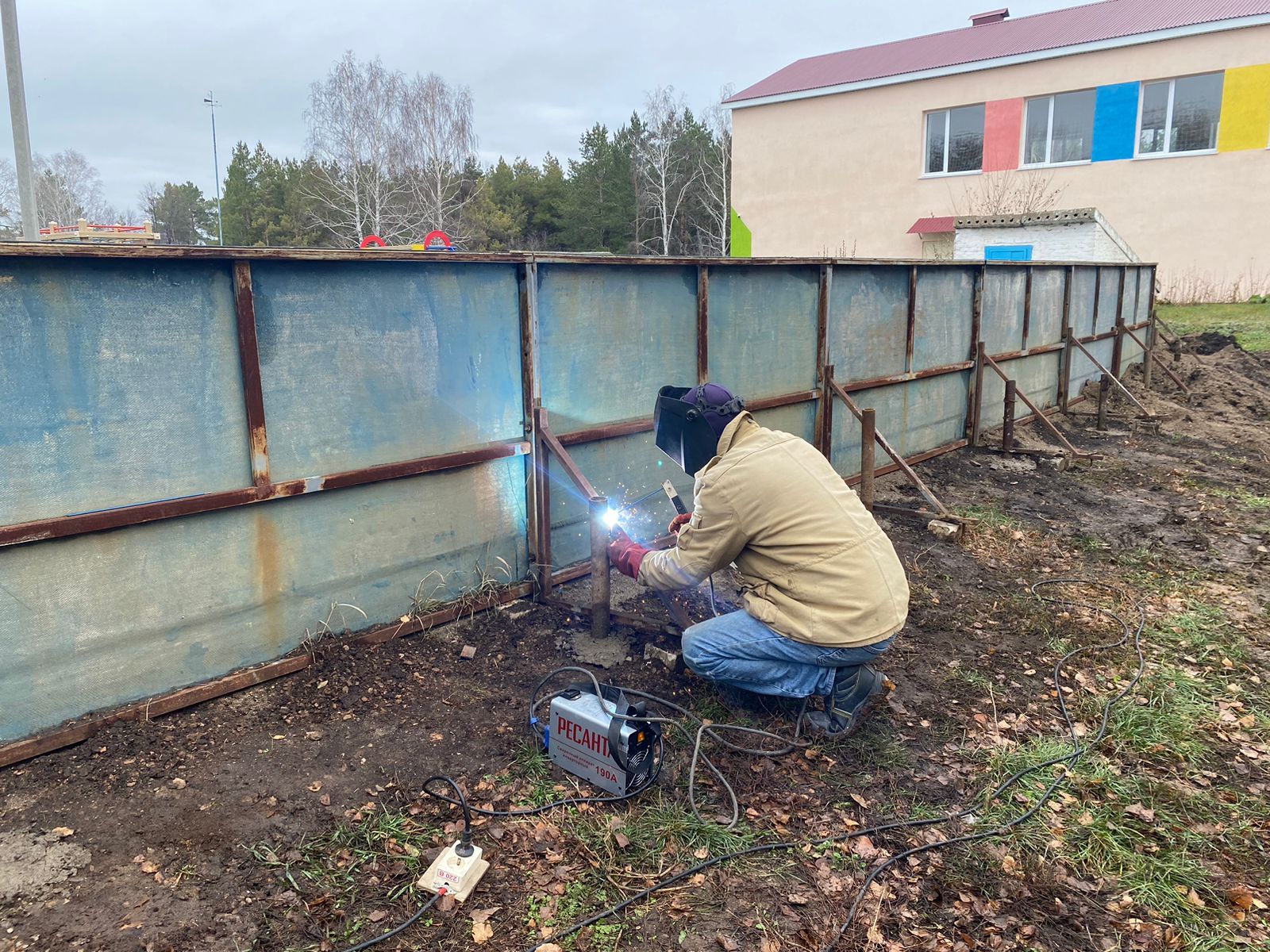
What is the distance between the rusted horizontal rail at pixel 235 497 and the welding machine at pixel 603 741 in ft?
5.14

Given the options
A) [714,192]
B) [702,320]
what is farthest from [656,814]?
[714,192]

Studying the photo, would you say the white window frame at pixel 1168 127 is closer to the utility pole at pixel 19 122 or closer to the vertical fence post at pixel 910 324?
the vertical fence post at pixel 910 324

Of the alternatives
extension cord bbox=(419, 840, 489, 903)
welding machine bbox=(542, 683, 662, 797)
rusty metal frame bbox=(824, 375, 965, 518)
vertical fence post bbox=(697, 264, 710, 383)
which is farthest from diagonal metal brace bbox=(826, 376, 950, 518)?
extension cord bbox=(419, 840, 489, 903)

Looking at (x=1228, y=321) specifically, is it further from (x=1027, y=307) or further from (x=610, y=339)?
(x=610, y=339)

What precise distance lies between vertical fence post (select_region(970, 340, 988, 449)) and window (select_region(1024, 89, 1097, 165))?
65.1 ft

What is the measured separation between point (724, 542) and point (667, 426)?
69 centimetres

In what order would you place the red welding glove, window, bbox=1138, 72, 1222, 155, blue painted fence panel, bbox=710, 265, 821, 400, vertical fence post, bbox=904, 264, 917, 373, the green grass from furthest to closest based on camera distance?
window, bbox=1138, 72, 1222, 155, the green grass, vertical fence post, bbox=904, 264, 917, 373, blue painted fence panel, bbox=710, 265, 821, 400, the red welding glove

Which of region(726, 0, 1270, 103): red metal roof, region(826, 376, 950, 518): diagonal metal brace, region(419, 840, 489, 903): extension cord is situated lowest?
region(419, 840, 489, 903): extension cord

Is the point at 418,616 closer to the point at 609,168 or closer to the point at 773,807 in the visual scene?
the point at 773,807

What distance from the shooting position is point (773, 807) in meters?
3.44

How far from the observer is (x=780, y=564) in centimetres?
375

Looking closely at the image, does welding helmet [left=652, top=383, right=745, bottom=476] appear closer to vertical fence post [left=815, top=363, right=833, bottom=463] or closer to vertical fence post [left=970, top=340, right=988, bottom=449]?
vertical fence post [left=815, top=363, right=833, bottom=463]

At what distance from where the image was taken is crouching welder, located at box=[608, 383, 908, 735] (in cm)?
366

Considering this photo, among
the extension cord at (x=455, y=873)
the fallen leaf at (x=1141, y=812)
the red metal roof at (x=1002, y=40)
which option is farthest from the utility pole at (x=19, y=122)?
the red metal roof at (x=1002, y=40)
